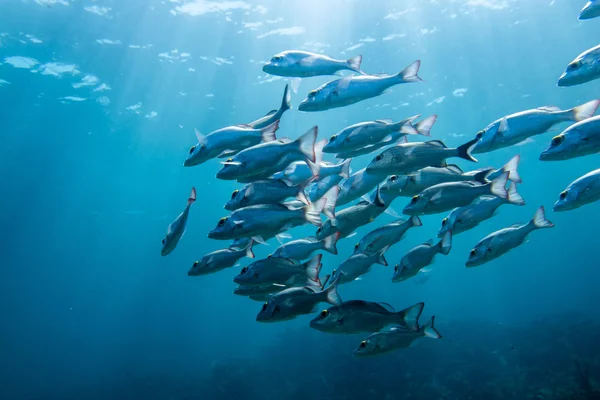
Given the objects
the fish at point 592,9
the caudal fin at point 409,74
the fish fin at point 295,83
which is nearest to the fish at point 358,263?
the caudal fin at point 409,74

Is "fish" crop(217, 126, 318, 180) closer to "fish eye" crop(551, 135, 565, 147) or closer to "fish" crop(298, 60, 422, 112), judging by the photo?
"fish" crop(298, 60, 422, 112)

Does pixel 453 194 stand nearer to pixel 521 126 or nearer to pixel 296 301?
pixel 521 126

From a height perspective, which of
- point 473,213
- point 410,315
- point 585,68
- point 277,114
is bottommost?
point 410,315

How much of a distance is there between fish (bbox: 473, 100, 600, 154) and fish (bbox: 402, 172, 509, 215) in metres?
0.46

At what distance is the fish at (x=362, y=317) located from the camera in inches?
163

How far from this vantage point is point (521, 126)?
13.4 ft

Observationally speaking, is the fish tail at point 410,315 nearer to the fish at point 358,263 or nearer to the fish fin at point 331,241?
the fish at point 358,263

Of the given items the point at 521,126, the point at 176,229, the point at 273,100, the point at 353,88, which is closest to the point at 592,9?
the point at 521,126

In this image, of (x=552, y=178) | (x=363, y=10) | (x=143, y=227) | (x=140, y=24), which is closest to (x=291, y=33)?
(x=363, y=10)

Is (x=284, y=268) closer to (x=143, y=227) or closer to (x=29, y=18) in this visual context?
(x=29, y=18)

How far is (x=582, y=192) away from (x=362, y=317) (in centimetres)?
275

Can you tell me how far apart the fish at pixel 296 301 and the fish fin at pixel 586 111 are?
3226 mm

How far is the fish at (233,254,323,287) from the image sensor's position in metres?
4.30

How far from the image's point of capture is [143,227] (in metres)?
49.1
